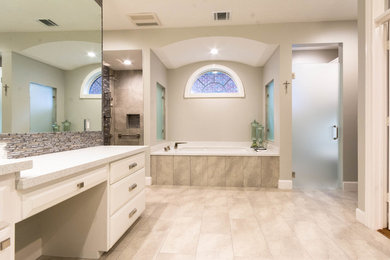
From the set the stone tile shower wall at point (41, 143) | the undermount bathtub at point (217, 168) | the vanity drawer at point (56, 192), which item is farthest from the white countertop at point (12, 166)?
the undermount bathtub at point (217, 168)

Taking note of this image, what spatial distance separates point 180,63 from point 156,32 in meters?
1.08

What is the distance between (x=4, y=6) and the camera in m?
1.32

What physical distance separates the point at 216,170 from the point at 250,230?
1.61 m

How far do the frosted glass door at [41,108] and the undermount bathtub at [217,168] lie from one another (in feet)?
6.87

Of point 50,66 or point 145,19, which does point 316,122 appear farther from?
point 50,66

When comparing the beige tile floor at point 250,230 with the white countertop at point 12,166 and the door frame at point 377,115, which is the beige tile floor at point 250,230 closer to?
the door frame at point 377,115

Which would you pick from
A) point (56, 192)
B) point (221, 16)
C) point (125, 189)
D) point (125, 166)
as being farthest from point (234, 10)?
point (56, 192)

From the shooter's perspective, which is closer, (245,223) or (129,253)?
(129,253)

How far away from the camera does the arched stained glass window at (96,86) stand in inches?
83.9

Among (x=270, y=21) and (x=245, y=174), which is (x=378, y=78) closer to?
(x=270, y=21)

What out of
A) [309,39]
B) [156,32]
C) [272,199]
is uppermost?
[156,32]

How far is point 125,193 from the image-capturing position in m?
1.81

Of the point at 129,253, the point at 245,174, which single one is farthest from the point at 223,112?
the point at 129,253

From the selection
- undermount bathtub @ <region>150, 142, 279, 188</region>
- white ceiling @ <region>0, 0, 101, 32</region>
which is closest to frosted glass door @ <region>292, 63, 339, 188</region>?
undermount bathtub @ <region>150, 142, 279, 188</region>
